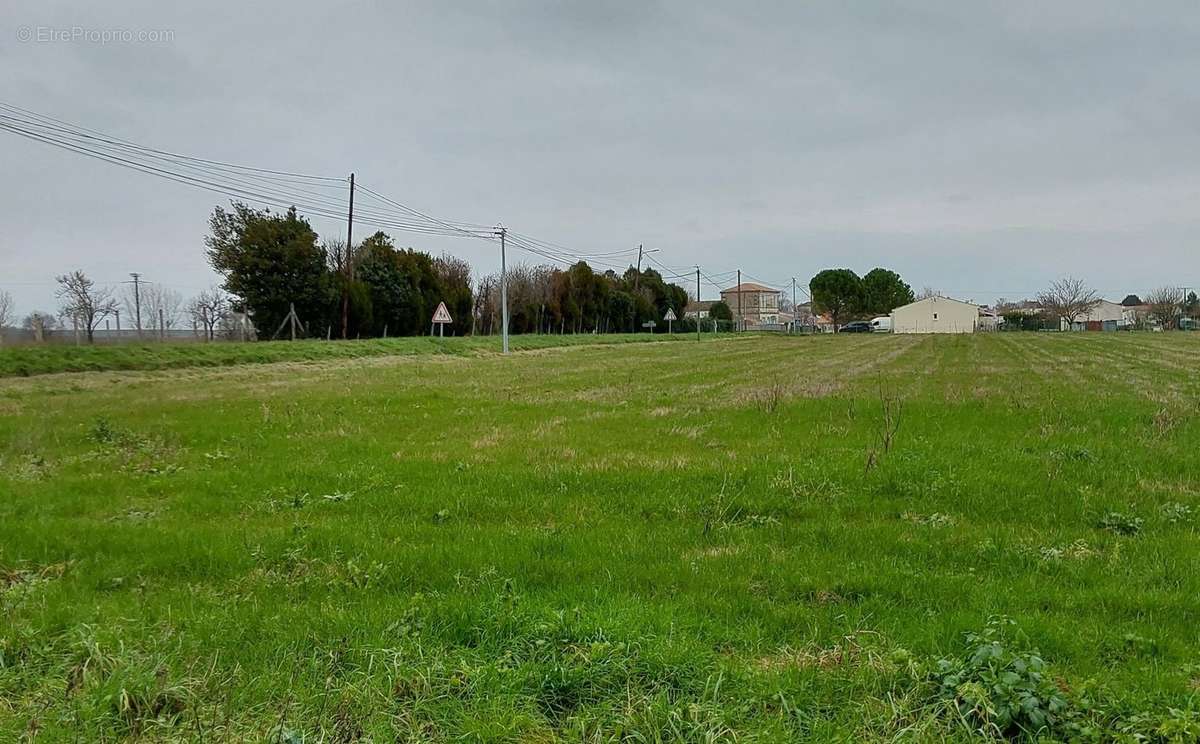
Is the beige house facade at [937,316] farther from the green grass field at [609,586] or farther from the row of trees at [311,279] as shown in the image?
the green grass field at [609,586]

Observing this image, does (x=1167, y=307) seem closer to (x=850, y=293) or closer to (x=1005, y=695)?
(x=850, y=293)

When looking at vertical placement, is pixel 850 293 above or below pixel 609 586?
above

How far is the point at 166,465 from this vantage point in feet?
22.7

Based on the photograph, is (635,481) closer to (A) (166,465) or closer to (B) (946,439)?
(B) (946,439)

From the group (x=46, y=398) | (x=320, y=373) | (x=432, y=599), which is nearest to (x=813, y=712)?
(x=432, y=599)

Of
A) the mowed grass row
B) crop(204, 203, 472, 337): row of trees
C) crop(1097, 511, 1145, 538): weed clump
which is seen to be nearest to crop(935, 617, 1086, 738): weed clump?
crop(1097, 511, 1145, 538): weed clump

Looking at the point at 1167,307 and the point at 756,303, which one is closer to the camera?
the point at 1167,307

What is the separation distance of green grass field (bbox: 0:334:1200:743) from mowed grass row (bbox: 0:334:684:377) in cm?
1404

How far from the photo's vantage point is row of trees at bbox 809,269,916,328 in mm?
91625

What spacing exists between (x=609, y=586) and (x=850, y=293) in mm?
96053

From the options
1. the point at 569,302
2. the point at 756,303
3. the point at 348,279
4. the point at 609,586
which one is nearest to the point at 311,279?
the point at 348,279

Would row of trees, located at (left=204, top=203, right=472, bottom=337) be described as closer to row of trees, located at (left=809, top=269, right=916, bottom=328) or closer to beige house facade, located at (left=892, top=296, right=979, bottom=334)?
row of trees, located at (left=809, top=269, right=916, bottom=328)

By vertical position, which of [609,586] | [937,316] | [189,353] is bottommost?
[609,586]

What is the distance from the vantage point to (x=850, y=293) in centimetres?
9162
